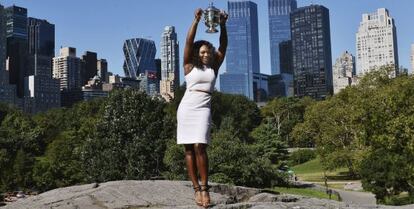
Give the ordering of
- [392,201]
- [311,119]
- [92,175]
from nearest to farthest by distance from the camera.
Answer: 1. [392,201]
2. [92,175]
3. [311,119]

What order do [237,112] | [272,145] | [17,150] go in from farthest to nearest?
[237,112] → [17,150] → [272,145]

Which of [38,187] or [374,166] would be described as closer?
[374,166]

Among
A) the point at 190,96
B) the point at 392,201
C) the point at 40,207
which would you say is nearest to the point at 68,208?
the point at 40,207

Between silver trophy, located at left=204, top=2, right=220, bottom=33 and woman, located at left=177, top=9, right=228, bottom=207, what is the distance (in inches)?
2.9

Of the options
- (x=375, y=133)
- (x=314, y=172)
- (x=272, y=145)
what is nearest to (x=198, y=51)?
(x=375, y=133)

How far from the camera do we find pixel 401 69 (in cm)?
4450

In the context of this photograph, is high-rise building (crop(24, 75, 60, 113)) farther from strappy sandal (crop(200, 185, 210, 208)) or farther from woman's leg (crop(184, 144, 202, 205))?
strappy sandal (crop(200, 185, 210, 208))

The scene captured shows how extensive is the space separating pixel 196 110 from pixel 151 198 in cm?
186

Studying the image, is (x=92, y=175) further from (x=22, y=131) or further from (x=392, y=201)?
(x=22, y=131)

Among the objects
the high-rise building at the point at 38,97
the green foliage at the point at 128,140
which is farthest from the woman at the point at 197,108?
the high-rise building at the point at 38,97

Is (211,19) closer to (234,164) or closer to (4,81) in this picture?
(234,164)

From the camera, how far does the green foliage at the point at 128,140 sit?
27109 millimetres

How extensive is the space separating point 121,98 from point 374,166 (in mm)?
13971

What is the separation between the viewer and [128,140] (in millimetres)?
28109
